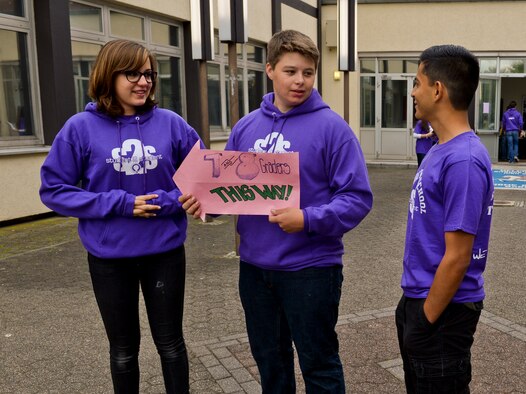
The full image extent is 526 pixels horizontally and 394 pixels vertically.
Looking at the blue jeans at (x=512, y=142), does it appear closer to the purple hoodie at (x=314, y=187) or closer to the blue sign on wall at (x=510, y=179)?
the blue sign on wall at (x=510, y=179)

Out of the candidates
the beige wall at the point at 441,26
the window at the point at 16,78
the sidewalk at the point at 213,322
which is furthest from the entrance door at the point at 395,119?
the window at the point at 16,78

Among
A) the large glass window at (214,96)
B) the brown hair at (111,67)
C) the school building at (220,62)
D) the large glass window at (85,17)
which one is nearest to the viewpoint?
the brown hair at (111,67)

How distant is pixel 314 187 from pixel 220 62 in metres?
11.7

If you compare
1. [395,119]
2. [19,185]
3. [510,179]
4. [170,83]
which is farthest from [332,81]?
[19,185]

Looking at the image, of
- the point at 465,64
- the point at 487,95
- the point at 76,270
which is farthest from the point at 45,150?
the point at 487,95

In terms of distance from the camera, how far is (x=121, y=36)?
1046cm

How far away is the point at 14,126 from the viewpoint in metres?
8.70

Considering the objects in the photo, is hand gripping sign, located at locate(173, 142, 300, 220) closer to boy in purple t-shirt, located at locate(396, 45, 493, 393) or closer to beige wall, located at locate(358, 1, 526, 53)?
boy in purple t-shirt, located at locate(396, 45, 493, 393)

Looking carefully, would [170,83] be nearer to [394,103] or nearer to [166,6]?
[166,6]

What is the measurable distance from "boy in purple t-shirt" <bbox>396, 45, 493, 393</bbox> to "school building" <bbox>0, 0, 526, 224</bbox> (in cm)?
494

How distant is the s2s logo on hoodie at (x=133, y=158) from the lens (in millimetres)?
2551

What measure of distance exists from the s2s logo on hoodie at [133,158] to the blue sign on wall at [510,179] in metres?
10.9

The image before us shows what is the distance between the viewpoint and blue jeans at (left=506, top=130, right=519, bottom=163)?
57.7ft

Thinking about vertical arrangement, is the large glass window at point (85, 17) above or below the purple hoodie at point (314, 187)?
above
